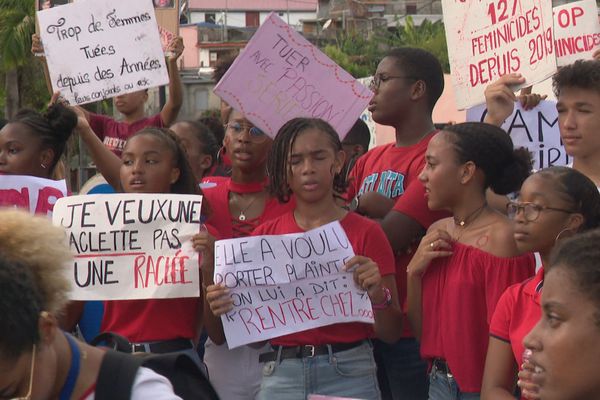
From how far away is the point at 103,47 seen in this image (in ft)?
23.1

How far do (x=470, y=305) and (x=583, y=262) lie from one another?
5.31 feet

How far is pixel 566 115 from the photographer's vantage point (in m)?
5.20

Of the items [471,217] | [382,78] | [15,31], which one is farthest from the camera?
[15,31]

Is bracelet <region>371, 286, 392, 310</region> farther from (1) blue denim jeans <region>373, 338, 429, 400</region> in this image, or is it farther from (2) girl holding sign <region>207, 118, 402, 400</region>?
(1) blue denim jeans <region>373, 338, 429, 400</region>

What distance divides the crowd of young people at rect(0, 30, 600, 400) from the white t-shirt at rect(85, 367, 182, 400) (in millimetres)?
1425

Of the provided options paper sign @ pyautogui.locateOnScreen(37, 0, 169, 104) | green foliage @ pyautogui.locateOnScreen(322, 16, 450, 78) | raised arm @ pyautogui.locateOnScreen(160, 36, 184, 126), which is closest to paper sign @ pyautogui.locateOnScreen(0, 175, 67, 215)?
paper sign @ pyautogui.locateOnScreen(37, 0, 169, 104)

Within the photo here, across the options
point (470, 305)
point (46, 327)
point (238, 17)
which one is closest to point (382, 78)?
point (470, 305)

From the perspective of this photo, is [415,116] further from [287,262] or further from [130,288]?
[130,288]

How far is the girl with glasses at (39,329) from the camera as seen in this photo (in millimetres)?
2682

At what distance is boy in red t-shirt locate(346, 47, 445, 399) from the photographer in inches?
209

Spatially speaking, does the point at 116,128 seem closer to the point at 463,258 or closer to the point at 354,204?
the point at 354,204

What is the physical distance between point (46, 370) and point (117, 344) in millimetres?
494

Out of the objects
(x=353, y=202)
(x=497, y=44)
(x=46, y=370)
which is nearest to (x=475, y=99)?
(x=497, y=44)

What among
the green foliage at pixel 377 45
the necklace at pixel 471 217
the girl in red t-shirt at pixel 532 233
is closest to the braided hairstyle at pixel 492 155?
the necklace at pixel 471 217
